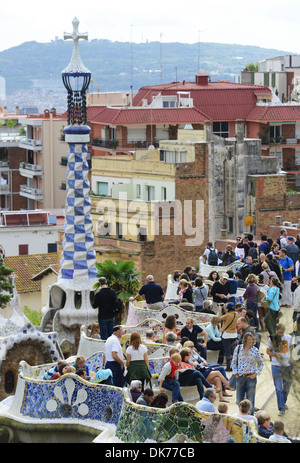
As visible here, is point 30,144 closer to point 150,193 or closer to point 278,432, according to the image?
point 150,193

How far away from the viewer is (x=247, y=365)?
1809 cm

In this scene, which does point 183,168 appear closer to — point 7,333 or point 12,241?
point 12,241

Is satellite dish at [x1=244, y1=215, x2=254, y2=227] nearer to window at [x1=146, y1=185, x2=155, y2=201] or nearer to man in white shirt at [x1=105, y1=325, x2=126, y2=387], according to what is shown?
window at [x1=146, y1=185, x2=155, y2=201]

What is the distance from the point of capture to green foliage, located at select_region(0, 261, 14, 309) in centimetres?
3222

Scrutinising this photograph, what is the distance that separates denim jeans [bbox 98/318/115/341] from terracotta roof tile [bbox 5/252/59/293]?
33170 millimetres

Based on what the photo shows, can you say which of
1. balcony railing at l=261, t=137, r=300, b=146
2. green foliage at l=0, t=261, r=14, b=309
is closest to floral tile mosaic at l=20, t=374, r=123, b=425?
green foliage at l=0, t=261, r=14, b=309

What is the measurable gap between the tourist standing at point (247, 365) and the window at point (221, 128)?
75994 mm

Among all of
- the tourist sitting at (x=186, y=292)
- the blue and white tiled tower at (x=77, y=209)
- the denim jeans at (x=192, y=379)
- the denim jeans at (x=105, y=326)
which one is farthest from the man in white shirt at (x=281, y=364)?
the blue and white tiled tower at (x=77, y=209)

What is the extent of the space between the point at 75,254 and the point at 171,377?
11.2m

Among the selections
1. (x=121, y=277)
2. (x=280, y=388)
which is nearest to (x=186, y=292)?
(x=280, y=388)

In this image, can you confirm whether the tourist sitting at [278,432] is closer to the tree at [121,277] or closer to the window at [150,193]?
the tree at [121,277]

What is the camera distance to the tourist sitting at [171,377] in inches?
720
